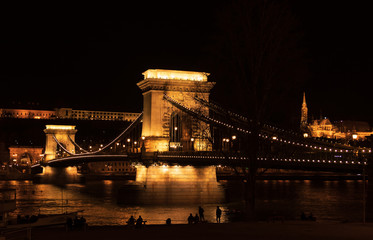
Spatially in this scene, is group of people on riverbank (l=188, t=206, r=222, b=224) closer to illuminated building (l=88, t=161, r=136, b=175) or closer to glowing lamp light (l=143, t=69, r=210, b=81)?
glowing lamp light (l=143, t=69, r=210, b=81)

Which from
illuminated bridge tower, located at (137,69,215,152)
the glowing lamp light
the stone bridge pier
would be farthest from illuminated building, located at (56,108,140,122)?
the glowing lamp light

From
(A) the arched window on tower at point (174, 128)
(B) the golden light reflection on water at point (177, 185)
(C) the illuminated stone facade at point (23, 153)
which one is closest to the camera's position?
(B) the golden light reflection on water at point (177, 185)

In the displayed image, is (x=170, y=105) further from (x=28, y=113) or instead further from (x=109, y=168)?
(x=28, y=113)

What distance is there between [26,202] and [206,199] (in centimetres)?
1640

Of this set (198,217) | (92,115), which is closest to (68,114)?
(92,115)

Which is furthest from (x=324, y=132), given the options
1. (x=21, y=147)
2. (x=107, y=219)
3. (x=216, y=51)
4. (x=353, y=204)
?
(x=216, y=51)

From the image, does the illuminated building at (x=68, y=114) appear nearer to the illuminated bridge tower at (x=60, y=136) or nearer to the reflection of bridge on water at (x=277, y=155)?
the illuminated bridge tower at (x=60, y=136)

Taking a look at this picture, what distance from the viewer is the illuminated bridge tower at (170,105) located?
44.2m

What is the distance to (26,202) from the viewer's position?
164 feet

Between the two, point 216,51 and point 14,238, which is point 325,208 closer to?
point 216,51

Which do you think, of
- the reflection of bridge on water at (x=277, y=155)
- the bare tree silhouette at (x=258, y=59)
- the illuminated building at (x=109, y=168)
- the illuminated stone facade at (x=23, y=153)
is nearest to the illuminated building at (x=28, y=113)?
the illuminated stone facade at (x=23, y=153)

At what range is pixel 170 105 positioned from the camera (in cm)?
4503

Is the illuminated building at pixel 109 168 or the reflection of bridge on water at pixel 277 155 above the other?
the reflection of bridge on water at pixel 277 155

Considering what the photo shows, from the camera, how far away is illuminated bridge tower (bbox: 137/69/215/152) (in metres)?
44.2
